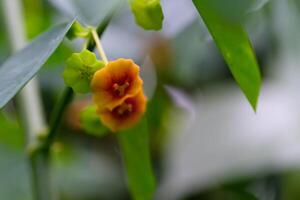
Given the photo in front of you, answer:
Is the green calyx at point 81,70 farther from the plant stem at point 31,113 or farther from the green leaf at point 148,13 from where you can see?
the plant stem at point 31,113

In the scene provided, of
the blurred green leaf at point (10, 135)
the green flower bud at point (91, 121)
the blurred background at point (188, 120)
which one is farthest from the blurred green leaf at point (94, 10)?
the blurred green leaf at point (10, 135)

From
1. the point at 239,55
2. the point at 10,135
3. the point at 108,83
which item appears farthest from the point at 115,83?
the point at 10,135

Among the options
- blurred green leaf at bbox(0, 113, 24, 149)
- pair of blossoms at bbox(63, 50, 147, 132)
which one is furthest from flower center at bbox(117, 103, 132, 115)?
blurred green leaf at bbox(0, 113, 24, 149)

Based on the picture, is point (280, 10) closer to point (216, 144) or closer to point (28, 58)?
point (216, 144)

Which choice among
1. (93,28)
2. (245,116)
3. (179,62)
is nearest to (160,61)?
(179,62)

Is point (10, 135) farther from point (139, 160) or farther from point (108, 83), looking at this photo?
point (108, 83)

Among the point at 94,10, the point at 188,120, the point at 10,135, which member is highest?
the point at 94,10

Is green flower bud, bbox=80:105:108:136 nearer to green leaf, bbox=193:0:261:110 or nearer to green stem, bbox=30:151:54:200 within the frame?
green stem, bbox=30:151:54:200
